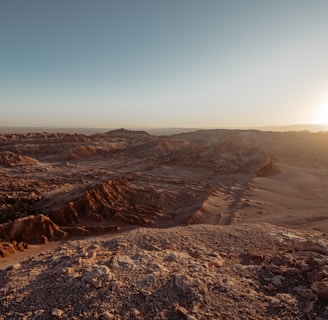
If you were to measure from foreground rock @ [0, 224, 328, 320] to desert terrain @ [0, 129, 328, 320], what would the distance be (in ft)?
0.06

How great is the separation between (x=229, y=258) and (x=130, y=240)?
236 centimetres

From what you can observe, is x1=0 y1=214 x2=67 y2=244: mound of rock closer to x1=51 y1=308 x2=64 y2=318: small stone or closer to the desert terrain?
the desert terrain

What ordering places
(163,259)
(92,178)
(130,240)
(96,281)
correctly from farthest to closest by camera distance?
(92,178)
(130,240)
(163,259)
(96,281)

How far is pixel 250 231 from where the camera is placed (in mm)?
7512

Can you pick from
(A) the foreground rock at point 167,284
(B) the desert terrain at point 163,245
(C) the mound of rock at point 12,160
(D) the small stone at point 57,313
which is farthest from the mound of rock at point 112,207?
(C) the mound of rock at point 12,160

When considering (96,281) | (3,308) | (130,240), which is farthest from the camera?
(130,240)

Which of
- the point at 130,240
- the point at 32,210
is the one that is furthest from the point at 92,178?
the point at 130,240

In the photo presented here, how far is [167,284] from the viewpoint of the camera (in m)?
4.49

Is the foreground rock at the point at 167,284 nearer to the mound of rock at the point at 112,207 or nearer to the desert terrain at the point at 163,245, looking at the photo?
the desert terrain at the point at 163,245

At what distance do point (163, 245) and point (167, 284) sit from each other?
2.07m

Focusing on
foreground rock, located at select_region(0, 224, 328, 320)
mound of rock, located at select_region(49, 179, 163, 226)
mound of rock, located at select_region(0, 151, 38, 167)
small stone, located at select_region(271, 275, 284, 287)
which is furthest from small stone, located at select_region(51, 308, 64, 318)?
mound of rock, located at select_region(0, 151, 38, 167)

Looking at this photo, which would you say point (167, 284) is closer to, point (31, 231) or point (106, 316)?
point (106, 316)

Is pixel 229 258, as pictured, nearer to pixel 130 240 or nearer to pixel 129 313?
pixel 130 240

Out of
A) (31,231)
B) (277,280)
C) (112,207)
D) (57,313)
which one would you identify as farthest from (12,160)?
(277,280)
